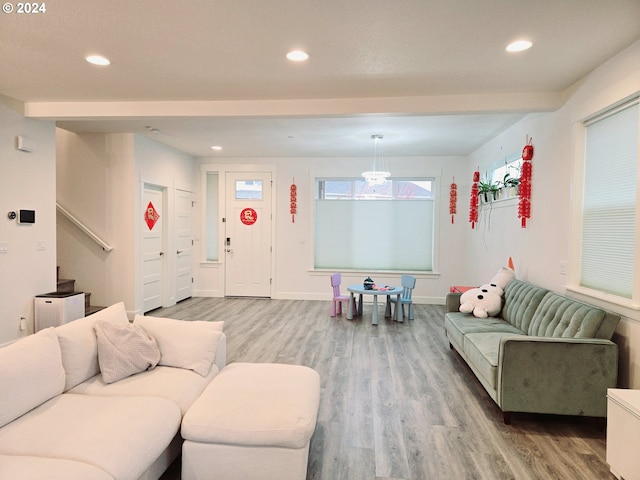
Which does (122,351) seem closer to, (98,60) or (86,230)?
(98,60)

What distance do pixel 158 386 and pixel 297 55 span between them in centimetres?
246

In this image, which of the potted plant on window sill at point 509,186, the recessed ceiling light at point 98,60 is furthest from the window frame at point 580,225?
the recessed ceiling light at point 98,60

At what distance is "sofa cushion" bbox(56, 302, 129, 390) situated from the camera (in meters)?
2.27

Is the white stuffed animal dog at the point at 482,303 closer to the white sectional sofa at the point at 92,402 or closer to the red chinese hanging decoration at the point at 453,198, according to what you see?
the red chinese hanging decoration at the point at 453,198

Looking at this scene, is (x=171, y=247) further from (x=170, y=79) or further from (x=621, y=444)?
(x=621, y=444)

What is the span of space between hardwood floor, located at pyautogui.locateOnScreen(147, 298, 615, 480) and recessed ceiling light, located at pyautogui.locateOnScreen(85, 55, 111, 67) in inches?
116

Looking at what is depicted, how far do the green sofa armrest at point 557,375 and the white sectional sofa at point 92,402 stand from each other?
6.79ft

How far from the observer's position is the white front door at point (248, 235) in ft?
24.6

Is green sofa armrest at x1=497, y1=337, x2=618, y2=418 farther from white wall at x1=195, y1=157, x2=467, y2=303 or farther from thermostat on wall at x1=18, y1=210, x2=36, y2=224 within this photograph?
thermostat on wall at x1=18, y1=210, x2=36, y2=224

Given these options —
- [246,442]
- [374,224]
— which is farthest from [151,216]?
[246,442]

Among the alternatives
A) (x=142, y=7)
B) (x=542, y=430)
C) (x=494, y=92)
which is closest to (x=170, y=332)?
(x=142, y=7)

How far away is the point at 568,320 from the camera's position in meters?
3.01

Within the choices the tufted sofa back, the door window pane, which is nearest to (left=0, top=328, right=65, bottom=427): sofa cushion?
the tufted sofa back

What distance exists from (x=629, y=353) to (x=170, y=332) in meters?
3.20
